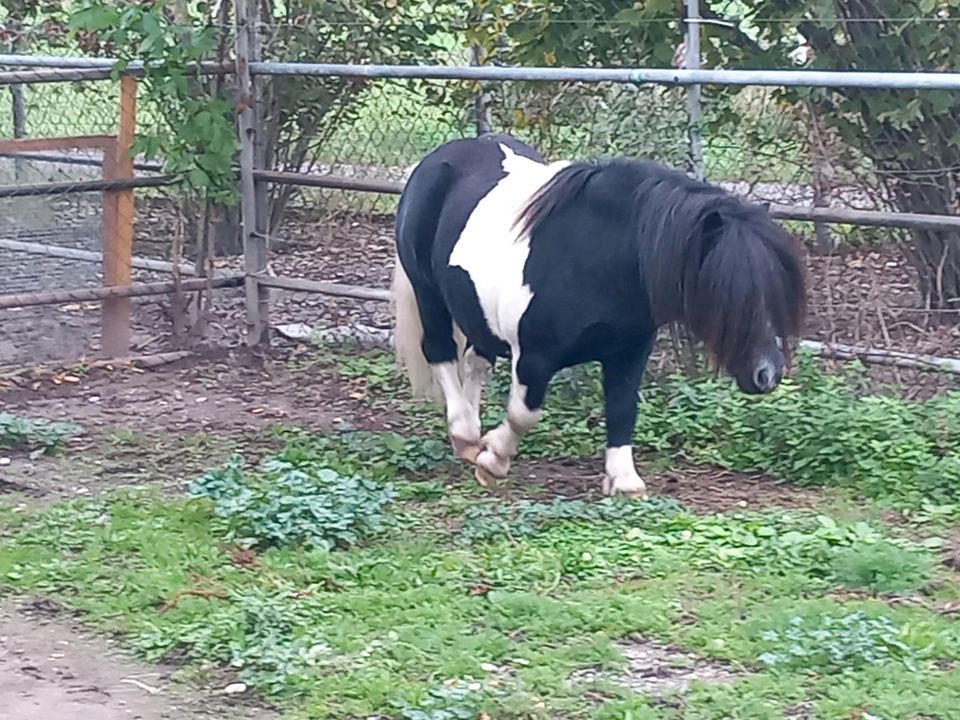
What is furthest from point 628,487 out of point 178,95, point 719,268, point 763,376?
point 178,95

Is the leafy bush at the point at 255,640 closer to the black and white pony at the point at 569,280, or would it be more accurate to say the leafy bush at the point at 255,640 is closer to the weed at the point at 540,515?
the weed at the point at 540,515

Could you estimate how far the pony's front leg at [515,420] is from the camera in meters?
5.61

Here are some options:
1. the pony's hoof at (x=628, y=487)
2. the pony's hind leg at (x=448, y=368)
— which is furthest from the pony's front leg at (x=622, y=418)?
the pony's hind leg at (x=448, y=368)

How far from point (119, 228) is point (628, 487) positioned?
3.72m

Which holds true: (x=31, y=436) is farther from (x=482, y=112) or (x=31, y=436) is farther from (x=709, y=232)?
(x=709, y=232)

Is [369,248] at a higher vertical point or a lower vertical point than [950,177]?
lower

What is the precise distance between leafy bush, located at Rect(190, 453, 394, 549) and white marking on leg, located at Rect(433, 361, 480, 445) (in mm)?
713

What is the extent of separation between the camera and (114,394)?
7.55 meters

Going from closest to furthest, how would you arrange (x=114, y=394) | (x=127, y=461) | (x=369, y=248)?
(x=127, y=461), (x=114, y=394), (x=369, y=248)

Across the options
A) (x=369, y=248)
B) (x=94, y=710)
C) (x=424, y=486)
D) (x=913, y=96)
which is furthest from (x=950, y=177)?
(x=94, y=710)

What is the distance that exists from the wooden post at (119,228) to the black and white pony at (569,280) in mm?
2249

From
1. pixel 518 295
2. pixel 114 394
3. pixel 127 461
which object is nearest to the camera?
pixel 518 295

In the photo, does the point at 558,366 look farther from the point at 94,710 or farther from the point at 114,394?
the point at 114,394

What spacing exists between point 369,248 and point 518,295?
11.7 feet
